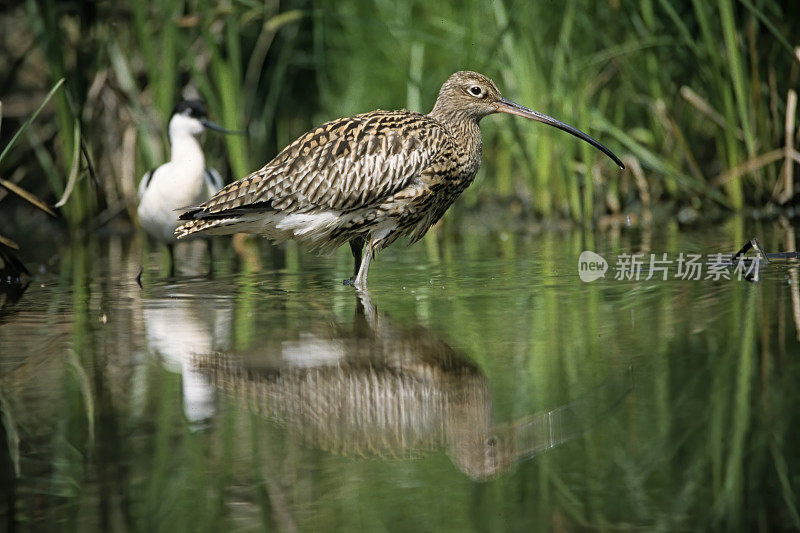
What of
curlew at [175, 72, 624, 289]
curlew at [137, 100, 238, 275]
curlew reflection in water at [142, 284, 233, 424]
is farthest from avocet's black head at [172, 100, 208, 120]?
curlew reflection in water at [142, 284, 233, 424]

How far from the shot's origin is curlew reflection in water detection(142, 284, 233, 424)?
3.77m

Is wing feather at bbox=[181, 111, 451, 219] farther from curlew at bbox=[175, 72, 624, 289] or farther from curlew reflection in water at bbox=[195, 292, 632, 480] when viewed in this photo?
curlew reflection in water at bbox=[195, 292, 632, 480]

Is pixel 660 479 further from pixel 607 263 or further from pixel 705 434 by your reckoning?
pixel 607 263

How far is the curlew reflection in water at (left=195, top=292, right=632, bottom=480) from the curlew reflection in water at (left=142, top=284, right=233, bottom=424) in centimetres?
9

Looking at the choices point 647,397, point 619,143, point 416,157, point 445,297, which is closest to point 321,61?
point 619,143

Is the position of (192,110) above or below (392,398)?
above

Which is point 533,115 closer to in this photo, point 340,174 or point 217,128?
point 340,174

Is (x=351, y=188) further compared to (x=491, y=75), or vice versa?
(x=491, y=75)

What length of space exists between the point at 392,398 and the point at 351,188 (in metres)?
2.84

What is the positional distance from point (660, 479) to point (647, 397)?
0.76 meters

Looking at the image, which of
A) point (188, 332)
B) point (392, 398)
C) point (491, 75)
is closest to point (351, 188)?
point (188, 332)

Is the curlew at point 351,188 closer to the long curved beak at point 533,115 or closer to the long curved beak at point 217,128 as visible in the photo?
the long curved beak at point 533,115

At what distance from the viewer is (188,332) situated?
494 cm

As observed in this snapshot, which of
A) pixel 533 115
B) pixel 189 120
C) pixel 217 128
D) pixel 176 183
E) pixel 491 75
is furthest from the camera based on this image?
pixel 491 75
